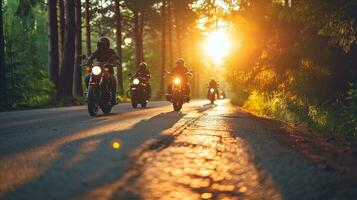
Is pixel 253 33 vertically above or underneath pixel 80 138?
above

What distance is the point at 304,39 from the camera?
1130cm

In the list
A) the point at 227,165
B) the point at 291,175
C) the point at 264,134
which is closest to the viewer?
the point at 291,175

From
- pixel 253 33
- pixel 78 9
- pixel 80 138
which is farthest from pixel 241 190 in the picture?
pixel 78 9

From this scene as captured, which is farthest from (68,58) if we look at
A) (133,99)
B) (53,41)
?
(133,99)

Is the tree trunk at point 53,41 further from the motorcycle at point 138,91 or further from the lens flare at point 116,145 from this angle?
the lens flare at point 116,145

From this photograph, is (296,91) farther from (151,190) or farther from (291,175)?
(151,190)

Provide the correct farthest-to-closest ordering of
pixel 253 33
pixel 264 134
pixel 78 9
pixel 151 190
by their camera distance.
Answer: pixel 78 9 → pixel 253 33 → pixel 264 134 → pixel 151 190

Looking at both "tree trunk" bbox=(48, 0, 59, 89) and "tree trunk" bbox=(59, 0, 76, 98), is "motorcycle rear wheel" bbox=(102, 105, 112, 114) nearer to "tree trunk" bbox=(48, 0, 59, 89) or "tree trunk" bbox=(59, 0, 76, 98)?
"tree trunk" bbox=(59, 0, 76, 98)

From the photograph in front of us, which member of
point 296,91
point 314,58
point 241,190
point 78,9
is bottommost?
point 241,190

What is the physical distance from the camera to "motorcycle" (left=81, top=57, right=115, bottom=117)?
10469 mm

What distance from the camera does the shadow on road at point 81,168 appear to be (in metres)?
3.36

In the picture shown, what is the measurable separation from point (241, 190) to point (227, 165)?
0.82 m

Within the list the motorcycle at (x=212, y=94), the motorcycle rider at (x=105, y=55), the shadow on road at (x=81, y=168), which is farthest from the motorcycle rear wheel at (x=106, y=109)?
the motorcycle at (x=212, y=94)

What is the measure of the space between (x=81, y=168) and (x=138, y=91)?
12207 mm
